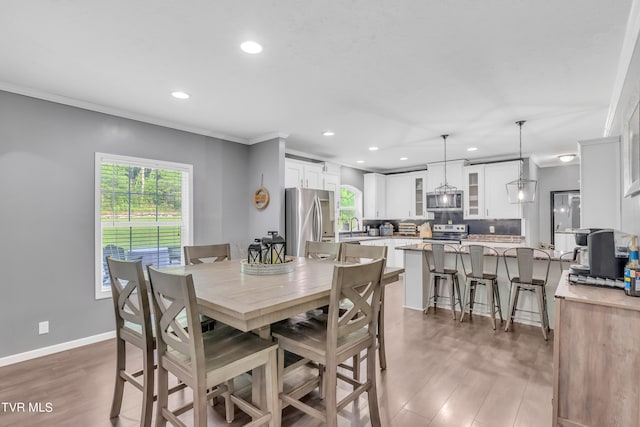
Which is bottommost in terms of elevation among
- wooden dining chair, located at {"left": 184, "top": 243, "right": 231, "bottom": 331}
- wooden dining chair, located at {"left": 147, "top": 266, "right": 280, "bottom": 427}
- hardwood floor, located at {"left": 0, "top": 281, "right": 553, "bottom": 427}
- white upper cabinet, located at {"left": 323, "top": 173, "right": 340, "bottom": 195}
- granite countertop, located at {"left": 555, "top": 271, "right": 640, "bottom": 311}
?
hardwood floor, located at {"left": 0, "top": 281, "right": 553, "bottom": 427}

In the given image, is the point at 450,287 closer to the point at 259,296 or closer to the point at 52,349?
the point at 259,296

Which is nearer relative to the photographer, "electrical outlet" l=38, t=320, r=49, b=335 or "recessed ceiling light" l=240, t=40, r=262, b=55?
"recessed ceiling light" l=240, t=40, r=262, b=55

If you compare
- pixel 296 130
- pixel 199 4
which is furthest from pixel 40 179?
pixel 296 130

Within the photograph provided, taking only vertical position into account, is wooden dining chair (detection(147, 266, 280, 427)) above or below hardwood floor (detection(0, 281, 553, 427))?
above

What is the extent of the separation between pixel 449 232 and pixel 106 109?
6.32m

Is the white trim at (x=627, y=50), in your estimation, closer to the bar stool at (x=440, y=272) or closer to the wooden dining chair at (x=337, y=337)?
the wooden dining chair at (x=337, y=337)

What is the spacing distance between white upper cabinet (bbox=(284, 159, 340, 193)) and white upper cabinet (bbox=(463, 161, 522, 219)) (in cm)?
271

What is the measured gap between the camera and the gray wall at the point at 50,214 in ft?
9.55

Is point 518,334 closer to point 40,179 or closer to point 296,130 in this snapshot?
point 296,130

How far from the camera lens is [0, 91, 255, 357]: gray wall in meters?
2.91

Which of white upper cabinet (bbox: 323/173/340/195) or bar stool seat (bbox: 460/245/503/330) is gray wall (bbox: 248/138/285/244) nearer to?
white upper cabinet (bbox: 323/173/340/195)

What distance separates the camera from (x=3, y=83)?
2840 mm

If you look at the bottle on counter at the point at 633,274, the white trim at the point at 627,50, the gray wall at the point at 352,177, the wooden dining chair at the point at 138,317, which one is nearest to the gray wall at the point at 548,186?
the gray wall at the point at 352,177

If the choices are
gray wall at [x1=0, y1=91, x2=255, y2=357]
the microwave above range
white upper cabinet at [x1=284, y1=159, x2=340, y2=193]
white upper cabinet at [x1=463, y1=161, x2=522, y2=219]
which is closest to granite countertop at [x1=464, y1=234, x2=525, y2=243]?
white upper cabinet at [x1=463, y1=161, x2=522, y2=219]
